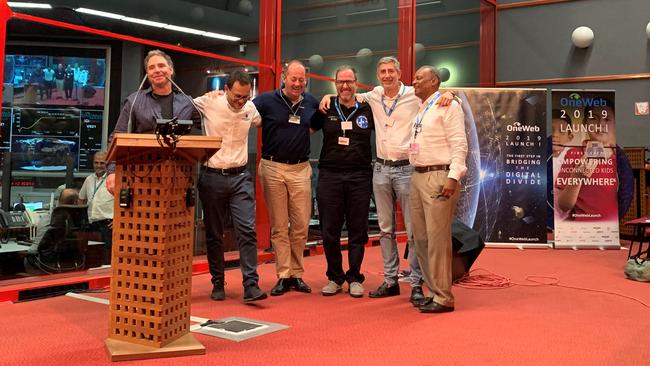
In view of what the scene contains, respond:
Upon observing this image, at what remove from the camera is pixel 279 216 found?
3.66 metres

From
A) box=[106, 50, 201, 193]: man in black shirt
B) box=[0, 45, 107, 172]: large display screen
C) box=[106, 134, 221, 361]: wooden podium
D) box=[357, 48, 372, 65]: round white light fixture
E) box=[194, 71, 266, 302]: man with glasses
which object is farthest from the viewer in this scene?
box=[357, 48, 372, 65]: round white light fixture

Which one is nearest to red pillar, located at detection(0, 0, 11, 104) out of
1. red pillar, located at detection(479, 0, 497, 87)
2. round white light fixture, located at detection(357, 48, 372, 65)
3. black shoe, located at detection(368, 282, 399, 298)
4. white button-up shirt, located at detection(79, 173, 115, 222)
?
white button-up shirt, located at detection(79, 173, 115, 222)

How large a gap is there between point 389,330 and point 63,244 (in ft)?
8.62

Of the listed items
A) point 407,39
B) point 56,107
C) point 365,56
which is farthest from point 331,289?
point 365,56

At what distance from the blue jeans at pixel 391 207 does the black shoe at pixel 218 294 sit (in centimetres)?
102

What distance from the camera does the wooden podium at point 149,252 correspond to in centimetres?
230

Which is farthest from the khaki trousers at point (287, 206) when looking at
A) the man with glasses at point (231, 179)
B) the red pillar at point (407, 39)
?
the red pillar at point (407, 39)

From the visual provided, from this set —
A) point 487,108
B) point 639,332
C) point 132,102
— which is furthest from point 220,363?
point 487,108

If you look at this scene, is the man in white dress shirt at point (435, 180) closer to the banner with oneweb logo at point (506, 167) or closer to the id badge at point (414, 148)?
the id badge at point (414, 148)

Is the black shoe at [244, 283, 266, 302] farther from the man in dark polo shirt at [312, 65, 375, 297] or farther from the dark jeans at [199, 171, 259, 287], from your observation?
the man in dark polo shirt at [312, 65, 375, 297]

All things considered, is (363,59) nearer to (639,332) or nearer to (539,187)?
(539,187)

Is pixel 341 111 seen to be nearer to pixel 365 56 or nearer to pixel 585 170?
pixel 585 170

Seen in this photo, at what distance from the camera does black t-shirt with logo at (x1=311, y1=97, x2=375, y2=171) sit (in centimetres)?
362

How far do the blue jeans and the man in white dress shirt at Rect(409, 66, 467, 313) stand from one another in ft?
0.75
